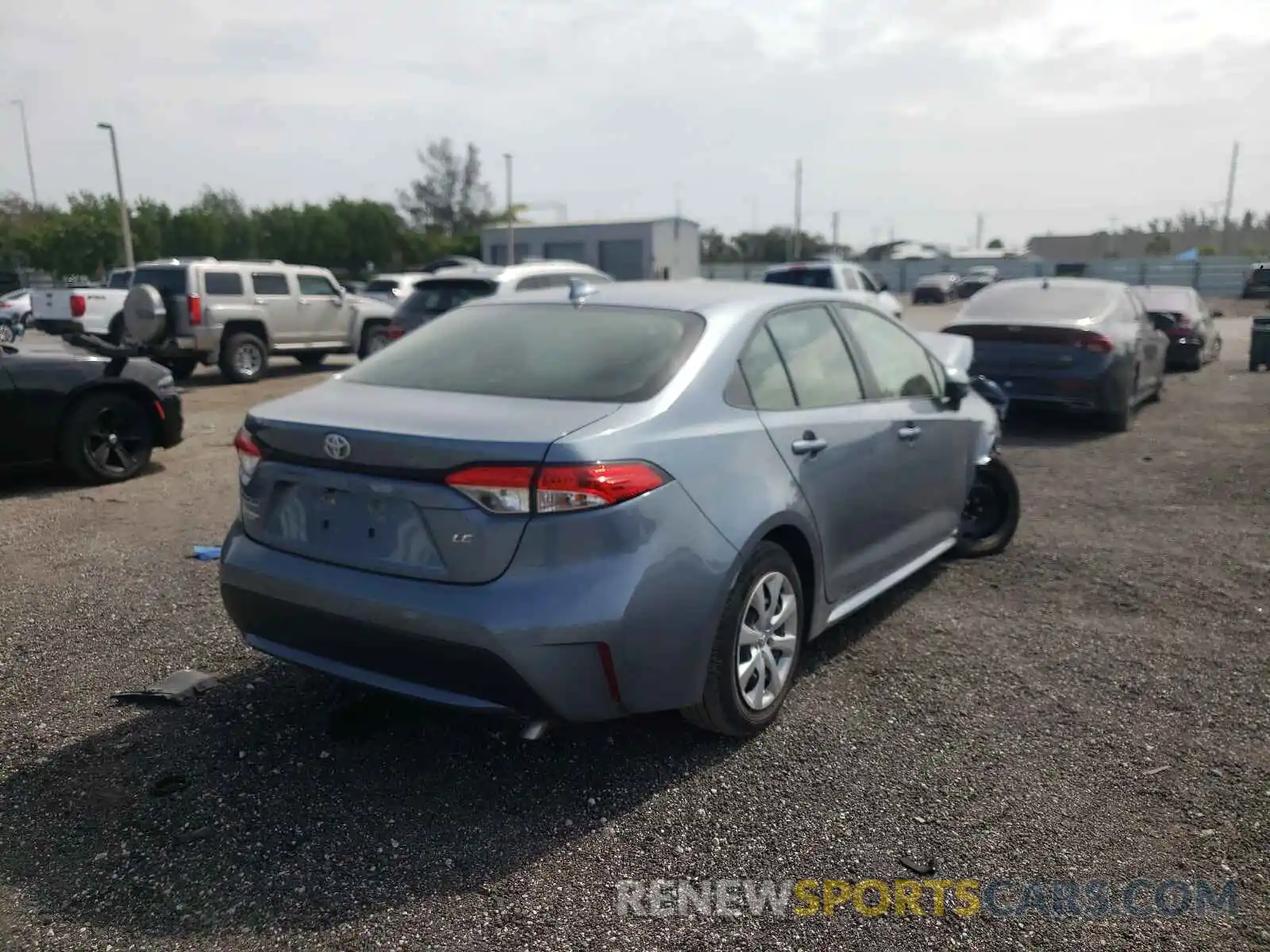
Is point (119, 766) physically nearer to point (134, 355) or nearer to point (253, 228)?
point (134, 355)

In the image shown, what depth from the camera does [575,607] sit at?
288 centimetres

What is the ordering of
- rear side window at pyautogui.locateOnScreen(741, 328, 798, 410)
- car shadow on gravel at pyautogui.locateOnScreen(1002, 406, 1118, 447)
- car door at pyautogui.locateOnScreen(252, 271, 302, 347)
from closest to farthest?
1. rear side window at pyautogui.locateOnScreen(741, 328, 798, 410)
2. car shadow on gravel at pyautogui.locateOnScreen(1002, 406, 1118, 447)
3. car door at pyautogui.locateOnScreen(252, 271, 302, 347)

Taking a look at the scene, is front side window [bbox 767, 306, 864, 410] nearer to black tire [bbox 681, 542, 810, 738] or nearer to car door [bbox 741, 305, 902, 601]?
car door [bbox 741, 305, 902, 601]

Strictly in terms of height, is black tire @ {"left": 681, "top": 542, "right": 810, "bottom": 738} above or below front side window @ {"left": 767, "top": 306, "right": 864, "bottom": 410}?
below

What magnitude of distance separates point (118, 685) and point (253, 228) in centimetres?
5022

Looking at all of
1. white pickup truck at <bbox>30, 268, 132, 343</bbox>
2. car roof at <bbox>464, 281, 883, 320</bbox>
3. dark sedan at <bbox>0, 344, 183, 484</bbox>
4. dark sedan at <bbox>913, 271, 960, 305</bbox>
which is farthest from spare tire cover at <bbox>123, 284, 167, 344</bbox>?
dark sedan at <bbox>913, 271, 960, 305</bbox>

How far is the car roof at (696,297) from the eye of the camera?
3.86 meters

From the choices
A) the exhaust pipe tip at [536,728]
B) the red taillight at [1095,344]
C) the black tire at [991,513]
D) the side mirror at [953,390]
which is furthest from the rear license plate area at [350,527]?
the red taillight at [1095,344]

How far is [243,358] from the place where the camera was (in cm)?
1483

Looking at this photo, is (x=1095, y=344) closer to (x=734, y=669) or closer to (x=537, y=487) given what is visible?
(x=734, y=669)

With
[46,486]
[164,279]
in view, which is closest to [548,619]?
[46,486]

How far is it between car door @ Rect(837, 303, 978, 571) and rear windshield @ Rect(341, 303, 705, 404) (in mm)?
1185

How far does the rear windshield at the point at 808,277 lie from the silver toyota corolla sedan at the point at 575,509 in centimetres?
1299

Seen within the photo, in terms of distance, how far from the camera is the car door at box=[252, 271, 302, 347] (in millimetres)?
15148
